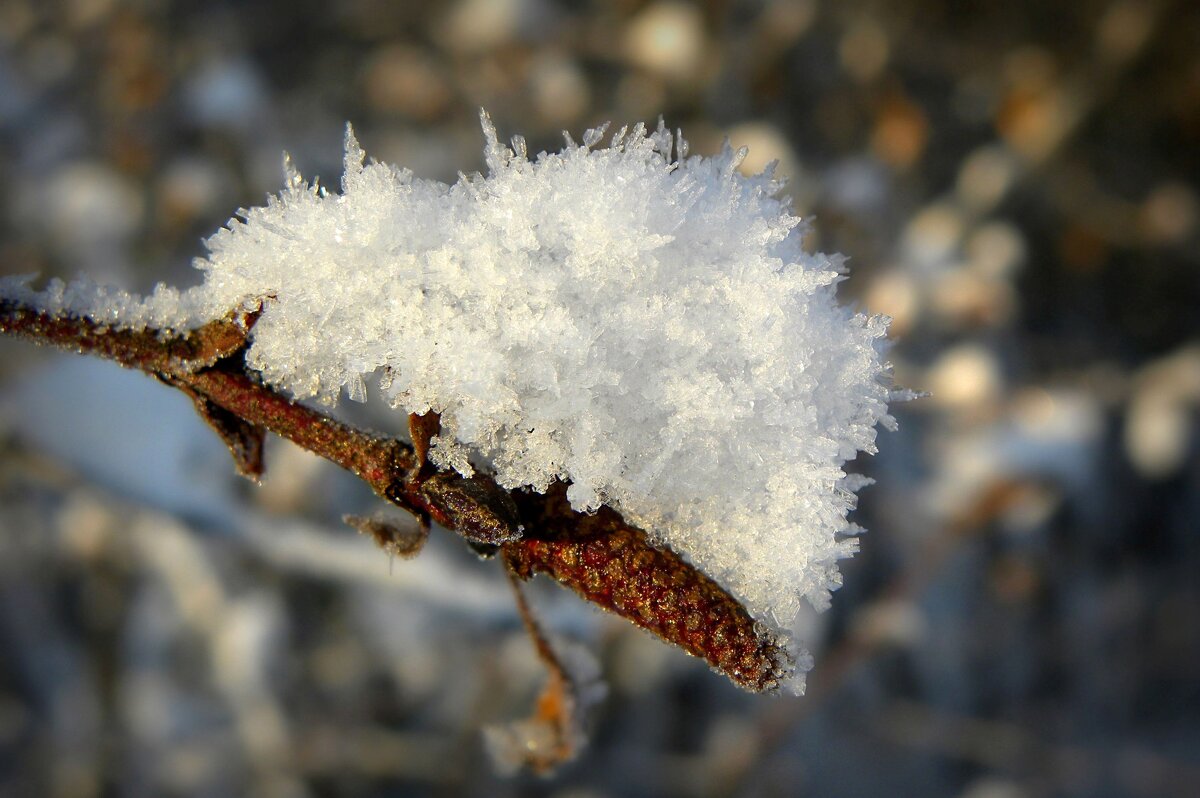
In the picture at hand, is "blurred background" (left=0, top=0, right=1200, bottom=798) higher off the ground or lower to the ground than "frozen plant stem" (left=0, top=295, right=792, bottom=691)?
higher

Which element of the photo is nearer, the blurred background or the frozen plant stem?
the frozen plant stem

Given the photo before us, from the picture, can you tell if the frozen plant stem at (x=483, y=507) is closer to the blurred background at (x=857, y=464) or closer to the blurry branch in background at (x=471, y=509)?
the blurry branch in background at (x=471, y=509)

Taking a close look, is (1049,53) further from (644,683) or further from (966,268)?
(644,683)

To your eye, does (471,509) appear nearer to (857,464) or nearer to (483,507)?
(483,507)

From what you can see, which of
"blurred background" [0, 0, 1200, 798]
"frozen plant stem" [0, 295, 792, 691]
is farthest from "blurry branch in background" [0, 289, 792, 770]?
"blurred background" [0, 0, 1200, 798]

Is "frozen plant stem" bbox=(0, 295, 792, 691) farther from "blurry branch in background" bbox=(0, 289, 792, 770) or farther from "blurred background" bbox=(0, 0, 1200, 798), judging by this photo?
"blurred background" bbox=(0, 0, 1200, 798)

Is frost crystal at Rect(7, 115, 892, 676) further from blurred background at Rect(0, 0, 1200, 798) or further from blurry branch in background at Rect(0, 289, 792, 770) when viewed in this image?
blurred background at Rect(0, 0, 1200, 798)
